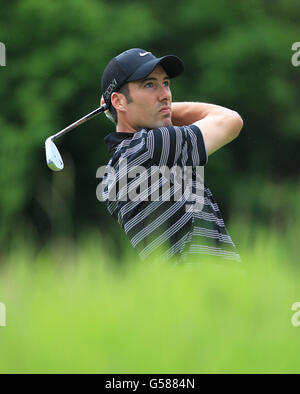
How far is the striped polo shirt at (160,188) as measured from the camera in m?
2.14

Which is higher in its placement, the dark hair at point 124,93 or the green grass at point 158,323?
the dark hair at point 124,93

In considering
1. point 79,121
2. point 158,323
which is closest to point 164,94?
point 79,121

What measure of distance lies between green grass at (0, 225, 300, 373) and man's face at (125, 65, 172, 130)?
4.47 ft

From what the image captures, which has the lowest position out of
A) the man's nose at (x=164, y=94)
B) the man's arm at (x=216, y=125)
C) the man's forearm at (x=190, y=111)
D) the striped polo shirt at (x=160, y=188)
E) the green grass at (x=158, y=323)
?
the green grass at (x=158, y=323)

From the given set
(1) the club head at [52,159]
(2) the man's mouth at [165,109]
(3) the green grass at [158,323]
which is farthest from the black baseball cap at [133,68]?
(3) the green grass at [158,323]

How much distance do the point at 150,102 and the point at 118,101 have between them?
14cm

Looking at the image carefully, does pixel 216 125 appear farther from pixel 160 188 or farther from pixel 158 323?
pixel 158 323

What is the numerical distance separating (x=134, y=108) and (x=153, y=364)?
63.2 inches

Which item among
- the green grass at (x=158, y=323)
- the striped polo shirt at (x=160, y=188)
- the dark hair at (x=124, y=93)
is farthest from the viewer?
the dark hair at (x=124, y=93)

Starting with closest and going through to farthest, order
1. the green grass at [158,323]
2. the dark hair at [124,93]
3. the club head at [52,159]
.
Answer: the green grass at [158,323], the club head at [52,159], the dark hair at [124,93]

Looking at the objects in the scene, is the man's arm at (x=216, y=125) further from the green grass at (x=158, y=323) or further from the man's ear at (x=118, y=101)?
the green grass at (x=158, y=323)

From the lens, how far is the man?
2.16 m

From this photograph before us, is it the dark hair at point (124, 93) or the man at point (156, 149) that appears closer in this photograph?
the man at point (156, 149)

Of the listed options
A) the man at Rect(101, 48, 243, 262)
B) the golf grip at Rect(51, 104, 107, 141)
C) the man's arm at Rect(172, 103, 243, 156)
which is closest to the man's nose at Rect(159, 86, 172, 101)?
the man at Rect(101, 48, 243, 262)
